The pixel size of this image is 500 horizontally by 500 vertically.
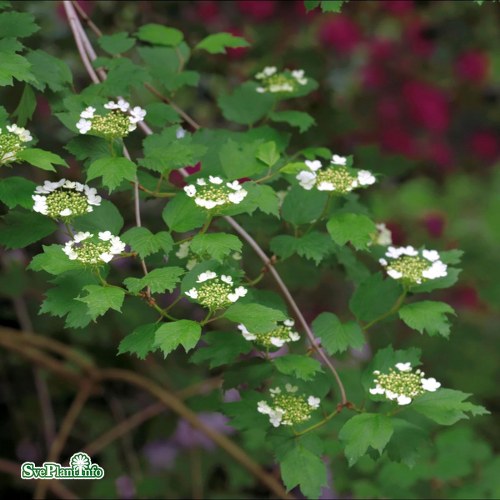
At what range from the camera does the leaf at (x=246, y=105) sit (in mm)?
1658

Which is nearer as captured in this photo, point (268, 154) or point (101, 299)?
point (101, 299)

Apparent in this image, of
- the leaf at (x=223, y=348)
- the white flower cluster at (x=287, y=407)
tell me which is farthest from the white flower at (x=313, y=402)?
the leaf at (x=223, y=348)

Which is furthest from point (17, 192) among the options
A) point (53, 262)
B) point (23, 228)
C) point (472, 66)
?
point (472, 66)

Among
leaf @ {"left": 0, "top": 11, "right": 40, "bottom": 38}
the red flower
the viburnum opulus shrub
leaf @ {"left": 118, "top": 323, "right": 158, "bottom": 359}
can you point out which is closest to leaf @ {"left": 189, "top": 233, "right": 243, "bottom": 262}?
the viburnum opulus shrub

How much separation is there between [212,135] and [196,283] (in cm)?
45

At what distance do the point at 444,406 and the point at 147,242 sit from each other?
469mm

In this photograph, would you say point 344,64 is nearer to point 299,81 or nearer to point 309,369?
point 299,81

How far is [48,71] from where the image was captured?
1397 mm

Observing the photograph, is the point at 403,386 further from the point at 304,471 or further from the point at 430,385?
the point at 304,471

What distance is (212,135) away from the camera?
1.53m

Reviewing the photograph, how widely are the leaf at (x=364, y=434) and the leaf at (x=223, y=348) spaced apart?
0.20 meters

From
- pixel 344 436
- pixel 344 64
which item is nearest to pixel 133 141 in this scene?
pixel 344 436

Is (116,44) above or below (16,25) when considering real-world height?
below

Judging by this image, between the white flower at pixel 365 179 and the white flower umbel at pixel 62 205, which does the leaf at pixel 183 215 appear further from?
the white flower at pixel 365 179
